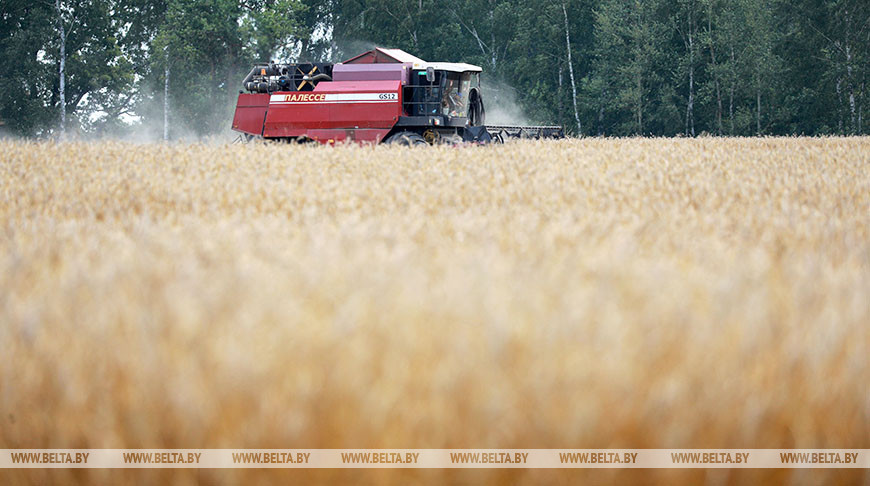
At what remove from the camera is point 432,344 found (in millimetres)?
2088

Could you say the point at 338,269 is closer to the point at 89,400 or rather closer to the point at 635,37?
the point at 89,400

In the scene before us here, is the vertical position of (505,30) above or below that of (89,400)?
above

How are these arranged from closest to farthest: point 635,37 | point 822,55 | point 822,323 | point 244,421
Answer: point 244,421 < point 822,323 < point 822,55 < point 635,37

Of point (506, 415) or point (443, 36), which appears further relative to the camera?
point (443, 36)

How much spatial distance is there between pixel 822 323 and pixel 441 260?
1.29 m

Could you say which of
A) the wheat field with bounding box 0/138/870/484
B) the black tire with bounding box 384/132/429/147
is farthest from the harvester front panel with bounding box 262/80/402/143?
the wheat field with bounding box 0/138/870/484

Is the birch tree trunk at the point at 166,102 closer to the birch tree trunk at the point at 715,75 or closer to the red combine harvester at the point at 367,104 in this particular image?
the birch tree trunk at the point at 715,75

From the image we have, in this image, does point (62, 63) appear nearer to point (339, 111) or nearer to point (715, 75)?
point (339, 111)

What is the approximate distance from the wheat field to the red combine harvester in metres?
12.1

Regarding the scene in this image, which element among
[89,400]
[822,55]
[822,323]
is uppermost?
[822,55]

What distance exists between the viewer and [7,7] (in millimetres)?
39625

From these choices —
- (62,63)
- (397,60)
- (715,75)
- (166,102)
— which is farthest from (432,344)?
(166,102)

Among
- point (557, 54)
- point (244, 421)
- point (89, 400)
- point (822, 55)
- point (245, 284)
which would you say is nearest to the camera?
point (244, 421)

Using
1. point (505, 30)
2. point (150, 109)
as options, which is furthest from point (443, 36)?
point (150, 109)
